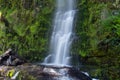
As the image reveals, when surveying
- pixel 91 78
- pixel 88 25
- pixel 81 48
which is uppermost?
pixel 88 25

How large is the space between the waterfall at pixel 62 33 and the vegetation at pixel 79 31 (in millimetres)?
336

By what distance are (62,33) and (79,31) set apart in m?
0.89

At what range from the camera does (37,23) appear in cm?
1808

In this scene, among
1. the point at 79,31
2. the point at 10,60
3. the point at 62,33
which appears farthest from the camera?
the point at 62,33

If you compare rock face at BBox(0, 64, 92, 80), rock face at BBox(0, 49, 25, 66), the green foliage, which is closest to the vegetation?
the green foliage

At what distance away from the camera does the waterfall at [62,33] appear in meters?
16.2

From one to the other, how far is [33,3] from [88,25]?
3.87m

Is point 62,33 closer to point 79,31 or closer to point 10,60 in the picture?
point 79,31

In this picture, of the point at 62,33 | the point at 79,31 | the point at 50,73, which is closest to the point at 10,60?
the point at 50,73

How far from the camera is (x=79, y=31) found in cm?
1675

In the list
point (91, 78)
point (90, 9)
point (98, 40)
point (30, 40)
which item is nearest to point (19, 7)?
point (30, 40)

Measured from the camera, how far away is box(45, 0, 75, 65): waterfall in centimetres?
1616

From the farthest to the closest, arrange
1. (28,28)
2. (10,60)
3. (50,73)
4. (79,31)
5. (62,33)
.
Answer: (28,28), (62,33), (79,31), (10,60), (50,73)

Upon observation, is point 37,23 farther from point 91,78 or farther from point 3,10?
point 91,78
